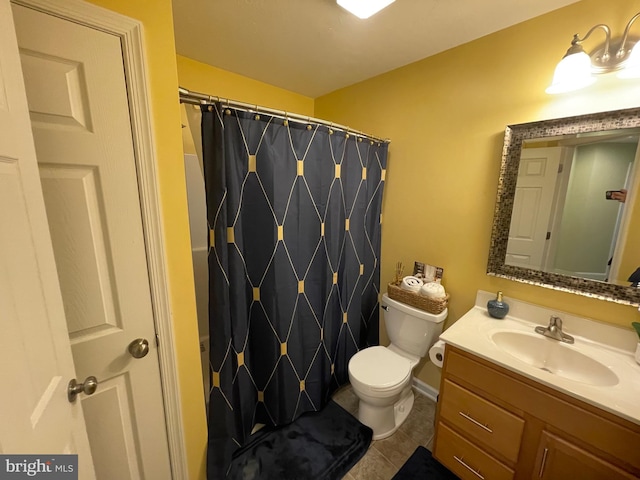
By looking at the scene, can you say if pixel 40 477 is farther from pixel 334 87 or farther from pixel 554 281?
pixel 334 87

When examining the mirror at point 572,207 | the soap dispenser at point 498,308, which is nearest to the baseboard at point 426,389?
the soap dispenser at point 498,308

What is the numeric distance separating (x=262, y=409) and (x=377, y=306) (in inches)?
43.1

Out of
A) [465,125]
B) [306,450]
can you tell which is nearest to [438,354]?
[306,450]

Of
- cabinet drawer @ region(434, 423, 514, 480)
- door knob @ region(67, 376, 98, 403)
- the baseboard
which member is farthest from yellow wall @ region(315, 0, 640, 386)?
door knob @ region(67, 376, 98, 403)

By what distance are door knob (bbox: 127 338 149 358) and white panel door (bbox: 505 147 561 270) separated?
1794mm

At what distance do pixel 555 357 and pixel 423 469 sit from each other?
0.90 meters

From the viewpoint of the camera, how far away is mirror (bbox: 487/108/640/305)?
1.14 metres

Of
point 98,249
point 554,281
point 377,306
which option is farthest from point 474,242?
point 98,249

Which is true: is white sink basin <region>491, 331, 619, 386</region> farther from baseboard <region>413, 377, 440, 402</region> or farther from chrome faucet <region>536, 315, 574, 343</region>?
baseboard <region>413, 377, 440, 402</region>

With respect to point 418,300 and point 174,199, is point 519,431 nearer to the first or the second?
point 418,300

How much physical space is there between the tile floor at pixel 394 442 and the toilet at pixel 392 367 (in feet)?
0.15

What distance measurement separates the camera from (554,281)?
133 cm

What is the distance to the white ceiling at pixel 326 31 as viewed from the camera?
1223mm

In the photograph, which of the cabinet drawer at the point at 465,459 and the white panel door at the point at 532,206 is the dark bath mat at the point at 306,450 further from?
the white panel door at the point at 532,206
